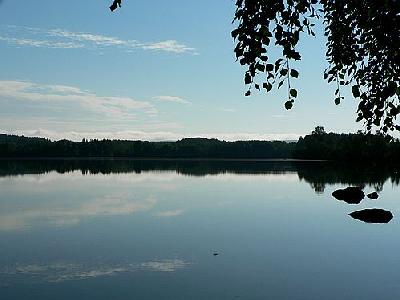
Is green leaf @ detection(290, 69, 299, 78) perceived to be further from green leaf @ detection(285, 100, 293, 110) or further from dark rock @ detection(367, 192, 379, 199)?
dark rock @ detection(367, 192, 379, 199)

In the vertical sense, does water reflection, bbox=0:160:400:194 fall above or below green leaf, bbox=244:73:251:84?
below

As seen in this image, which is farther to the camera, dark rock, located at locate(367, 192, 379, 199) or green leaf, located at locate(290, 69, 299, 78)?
dark rock, located at locate(367, 192, 379, 199)

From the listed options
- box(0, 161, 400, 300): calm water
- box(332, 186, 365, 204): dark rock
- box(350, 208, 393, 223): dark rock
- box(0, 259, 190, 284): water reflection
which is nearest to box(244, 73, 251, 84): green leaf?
box(0, 161, 400, 300): calm water

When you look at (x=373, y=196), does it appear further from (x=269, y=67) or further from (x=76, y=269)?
(x=269, y=67)

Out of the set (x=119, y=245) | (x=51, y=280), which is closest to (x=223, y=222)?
(x=119, y=245)

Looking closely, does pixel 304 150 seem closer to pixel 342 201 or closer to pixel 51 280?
pixel 342 201

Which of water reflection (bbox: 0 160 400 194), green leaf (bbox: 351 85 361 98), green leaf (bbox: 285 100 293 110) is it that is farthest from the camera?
water reflection (bbox: 0 160 400 194)

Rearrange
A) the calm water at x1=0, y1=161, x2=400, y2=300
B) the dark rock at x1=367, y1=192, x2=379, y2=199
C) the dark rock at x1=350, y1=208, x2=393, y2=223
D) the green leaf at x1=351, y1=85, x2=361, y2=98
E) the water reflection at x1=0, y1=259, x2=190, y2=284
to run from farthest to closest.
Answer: the dark rock at x1=367, y1=192, x2=379, y2=199 → the dark rock at x1=350, y1=208, x2=393, y2=223 → the water reflection at x1=0, y1=259, x2=190, y2=284 → the calm water at x1=0, y1=161, x2=400, y2=300 → the green leaf at x1=351, y1=85, x2=361, y2=98

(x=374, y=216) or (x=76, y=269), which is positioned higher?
(x=374, y=216)

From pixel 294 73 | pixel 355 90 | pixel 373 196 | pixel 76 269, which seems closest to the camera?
pixel 294 73

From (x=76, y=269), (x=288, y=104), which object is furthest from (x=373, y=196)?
(x=288, y=104)

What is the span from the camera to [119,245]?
26.3 metres

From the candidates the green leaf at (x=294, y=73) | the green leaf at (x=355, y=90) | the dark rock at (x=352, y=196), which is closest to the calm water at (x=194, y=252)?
the dark rock at (x=352, y=196)

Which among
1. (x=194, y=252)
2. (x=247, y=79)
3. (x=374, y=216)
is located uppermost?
(x=247, y=79)
